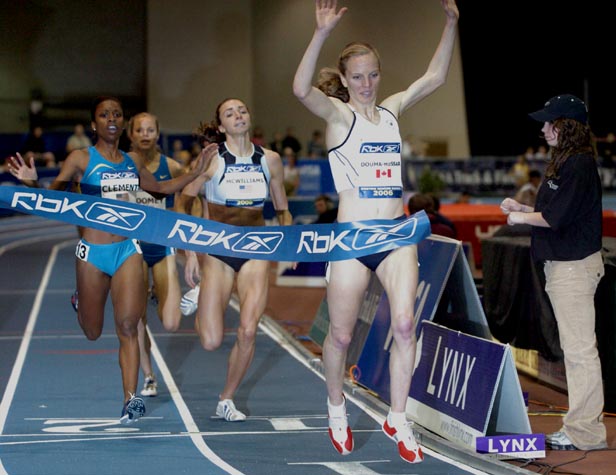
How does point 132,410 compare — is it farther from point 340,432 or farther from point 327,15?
point 327,15

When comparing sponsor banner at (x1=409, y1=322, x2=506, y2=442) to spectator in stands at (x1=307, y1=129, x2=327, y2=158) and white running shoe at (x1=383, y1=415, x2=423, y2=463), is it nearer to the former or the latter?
white running shoe at (x1=383, y1=415, x2=423, y2=463)

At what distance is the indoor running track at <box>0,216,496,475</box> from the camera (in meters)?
6.41

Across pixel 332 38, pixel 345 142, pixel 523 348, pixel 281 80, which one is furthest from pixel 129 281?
pixel 281 80

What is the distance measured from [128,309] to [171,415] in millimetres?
902

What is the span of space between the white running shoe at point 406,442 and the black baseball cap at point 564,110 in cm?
202

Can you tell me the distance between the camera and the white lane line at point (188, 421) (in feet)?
21.1

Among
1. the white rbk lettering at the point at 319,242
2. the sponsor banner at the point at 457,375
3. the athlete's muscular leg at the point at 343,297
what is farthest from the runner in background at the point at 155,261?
the athlete's muscular leg at the point at 343,297

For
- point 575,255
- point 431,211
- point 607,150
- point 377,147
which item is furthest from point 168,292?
point 607,150

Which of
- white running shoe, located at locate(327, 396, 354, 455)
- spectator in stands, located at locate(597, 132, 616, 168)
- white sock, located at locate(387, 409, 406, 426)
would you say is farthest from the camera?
spectator in stands, located at locate(597, 132, 616, 168)

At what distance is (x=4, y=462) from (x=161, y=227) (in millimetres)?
1598

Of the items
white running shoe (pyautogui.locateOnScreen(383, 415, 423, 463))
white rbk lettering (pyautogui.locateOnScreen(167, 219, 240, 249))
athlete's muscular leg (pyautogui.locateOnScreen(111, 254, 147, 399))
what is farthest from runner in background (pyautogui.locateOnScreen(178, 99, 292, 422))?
white running shoe (pyautogui.locateOnScreen(383, 415, 423, 463))

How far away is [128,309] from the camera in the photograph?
745 cm

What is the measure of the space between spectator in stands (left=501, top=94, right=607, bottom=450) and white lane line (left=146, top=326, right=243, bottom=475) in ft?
6.35

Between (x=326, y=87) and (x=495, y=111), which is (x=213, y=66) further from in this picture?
(x=326, y=87)
